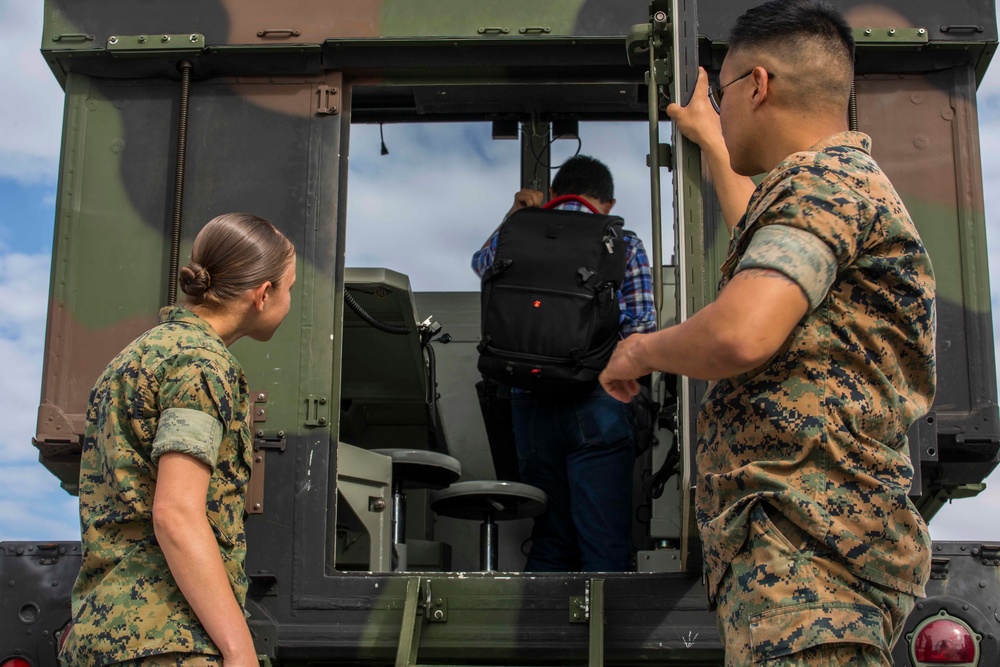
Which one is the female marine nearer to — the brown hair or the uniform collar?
the brown hair

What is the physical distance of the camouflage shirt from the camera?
7.44 ft

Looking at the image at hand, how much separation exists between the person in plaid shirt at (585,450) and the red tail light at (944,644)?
3.29 feet

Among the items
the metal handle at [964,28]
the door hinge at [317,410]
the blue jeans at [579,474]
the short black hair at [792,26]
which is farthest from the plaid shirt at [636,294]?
the short black hair at [792,26]

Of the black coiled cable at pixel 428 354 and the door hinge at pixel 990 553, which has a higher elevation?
the black coiled cable at pixel 428 354

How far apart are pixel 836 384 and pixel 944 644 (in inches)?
58.7

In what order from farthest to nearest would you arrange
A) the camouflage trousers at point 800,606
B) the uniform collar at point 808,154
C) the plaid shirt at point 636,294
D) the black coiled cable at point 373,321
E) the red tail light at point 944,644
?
1. the black coiled cable at point 373,321
2. the plaid shirt at point 636,294
3. the red tail light at point 944,644
4. the uniform collar at point 808,154
5. the camouflage trousers at point 800,606

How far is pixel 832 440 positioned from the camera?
2293mm

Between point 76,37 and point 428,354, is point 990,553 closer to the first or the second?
point 428,354

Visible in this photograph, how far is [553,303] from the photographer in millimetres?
4441

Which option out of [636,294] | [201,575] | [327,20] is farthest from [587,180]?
[201,575]

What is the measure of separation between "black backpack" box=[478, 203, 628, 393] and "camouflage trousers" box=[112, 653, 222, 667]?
2.07m

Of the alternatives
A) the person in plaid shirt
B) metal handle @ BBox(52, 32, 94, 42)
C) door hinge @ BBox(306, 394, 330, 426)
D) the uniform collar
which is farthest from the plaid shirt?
the uniform collar

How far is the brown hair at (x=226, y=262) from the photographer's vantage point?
2.77 metres

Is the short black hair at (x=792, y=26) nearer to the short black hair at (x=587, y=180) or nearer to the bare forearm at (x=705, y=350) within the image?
the bare forearm at (x=705, y=350)
